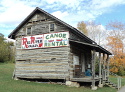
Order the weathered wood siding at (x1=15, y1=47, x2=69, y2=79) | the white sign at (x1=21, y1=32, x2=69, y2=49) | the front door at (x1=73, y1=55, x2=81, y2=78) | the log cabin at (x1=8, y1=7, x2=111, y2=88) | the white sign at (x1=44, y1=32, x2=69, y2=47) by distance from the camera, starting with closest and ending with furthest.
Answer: the log cabin at (x1=8, y1=7, x2=111, y2=88) < the weathered wood siding at (x1=15, y1=47, x2=69, y2=79) < the white sign at (x1=44, y1=32, x2=69, y2=47) < the white sign at (x1=21, y1=32, x2=69, y2=49) < the front door at (x1=73, y1=55, x2=81, y2=78)

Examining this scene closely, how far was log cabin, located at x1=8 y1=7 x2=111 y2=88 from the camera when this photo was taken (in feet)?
50.4

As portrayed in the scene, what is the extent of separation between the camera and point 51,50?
641 inches

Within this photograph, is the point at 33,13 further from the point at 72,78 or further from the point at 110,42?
the point at 110,42

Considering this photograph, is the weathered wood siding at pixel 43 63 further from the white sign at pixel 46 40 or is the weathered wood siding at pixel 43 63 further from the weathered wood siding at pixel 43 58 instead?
the white sign at pixel 46 40

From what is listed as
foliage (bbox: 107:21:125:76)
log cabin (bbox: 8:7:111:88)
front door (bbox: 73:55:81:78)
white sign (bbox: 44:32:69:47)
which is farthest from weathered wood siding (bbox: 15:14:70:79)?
foliage (bbox: 107:21:125:76)

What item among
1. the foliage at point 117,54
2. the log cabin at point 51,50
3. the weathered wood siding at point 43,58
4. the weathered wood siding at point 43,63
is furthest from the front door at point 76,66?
the foliage at point 117,54

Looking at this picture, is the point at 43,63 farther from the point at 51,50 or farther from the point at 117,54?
the point at 117,54

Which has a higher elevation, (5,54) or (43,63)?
(43,63)

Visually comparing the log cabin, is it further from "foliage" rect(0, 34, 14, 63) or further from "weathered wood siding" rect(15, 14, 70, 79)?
"foliage" rect(0, 34, 14, 63)

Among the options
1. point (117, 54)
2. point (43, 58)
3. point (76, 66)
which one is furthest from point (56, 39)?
point (117, 54)

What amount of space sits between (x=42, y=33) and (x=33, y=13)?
247cm

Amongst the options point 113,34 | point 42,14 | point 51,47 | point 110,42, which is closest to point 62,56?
point 51,47

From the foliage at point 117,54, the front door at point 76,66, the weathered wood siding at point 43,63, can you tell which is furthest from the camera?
the foliage at point 117,54

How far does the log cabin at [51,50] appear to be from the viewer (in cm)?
1538
